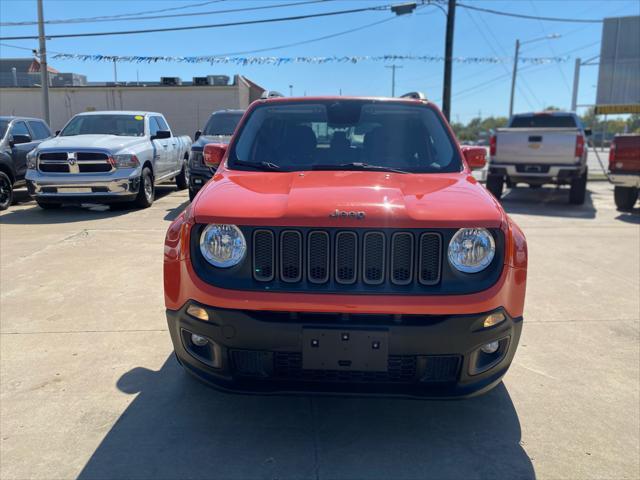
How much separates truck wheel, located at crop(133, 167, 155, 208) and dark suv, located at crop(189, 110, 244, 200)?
0.80 metres

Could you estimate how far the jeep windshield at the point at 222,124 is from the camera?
38.6ft

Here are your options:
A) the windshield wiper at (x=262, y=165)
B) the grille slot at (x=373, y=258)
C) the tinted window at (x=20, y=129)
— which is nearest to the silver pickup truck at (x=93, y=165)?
the tinted window at (x=20, y=129)

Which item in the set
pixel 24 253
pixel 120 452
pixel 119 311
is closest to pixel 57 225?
pixel 24 253

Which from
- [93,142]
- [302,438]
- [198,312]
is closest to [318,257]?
[198,312]

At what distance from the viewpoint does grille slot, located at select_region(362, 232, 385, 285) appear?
97.0 inches

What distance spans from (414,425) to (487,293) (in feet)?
3.13

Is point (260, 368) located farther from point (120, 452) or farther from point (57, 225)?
point (57, 225)

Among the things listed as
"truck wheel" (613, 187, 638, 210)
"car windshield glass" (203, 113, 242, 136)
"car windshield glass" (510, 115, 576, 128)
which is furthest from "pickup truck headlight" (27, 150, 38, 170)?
"car windshield glass" (510, 115, 576, 128)

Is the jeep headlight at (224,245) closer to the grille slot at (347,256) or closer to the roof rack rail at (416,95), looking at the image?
the grille slot at (347,256)

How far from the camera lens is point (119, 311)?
4.61 m

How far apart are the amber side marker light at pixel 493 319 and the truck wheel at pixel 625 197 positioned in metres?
10.2

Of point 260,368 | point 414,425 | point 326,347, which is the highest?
point 326,347

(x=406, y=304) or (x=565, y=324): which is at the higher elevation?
(x=406, y=304)

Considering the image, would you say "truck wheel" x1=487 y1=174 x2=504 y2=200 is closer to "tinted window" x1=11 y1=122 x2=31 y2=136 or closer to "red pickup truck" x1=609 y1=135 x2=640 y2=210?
"red pickup truck" x1=609 y1=135 x2=640 y2=210
